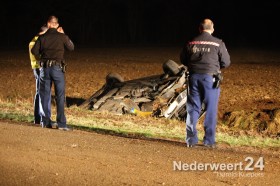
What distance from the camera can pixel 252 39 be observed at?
70875 mm

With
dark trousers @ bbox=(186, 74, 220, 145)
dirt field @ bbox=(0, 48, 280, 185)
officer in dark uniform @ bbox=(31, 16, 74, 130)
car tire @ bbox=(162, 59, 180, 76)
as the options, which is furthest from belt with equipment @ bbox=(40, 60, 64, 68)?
car tire @ bbox=(162, 59, 180, 76)

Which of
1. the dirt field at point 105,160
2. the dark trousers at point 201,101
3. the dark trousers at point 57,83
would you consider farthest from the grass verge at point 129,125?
the dark trousers at point 201,101

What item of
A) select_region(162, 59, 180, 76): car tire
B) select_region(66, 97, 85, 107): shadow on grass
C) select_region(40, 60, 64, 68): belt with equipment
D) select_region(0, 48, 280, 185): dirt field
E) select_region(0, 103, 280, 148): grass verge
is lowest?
select_region(66, 97, 85, 107): shadow on grass

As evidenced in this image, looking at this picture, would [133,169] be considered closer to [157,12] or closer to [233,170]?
[233,170]

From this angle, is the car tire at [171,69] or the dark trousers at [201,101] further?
the car tire at [171,69]

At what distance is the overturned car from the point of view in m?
15.4

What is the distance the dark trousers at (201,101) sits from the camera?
29.3 ft

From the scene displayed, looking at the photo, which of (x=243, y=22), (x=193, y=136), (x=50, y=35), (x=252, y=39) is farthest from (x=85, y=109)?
(x=243, y=22)

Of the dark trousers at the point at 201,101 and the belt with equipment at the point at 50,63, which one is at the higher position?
the belt with equipment at the point at 50,63

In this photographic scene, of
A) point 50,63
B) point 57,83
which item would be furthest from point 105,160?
point 50,63

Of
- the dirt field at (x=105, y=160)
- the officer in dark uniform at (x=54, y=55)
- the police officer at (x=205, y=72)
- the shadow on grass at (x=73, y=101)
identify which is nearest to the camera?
the dirt field at (x=105, y=160)

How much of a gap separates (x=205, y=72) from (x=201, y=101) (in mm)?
498

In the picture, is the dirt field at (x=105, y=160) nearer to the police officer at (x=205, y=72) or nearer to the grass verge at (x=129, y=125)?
the police officer at (x=205, y=72)

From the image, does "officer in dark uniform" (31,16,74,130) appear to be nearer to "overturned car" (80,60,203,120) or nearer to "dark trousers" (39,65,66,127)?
"dark trousers" (39,65,66,127)
